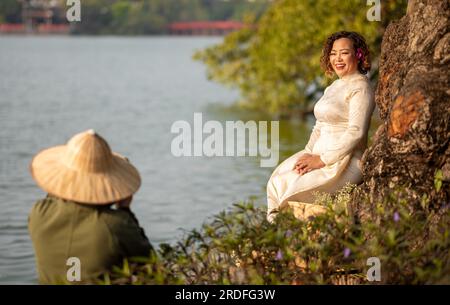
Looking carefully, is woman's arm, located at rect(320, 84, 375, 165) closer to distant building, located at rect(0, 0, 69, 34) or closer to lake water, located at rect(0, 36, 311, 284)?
lake water, located at rect(0, 36, 311, 284)

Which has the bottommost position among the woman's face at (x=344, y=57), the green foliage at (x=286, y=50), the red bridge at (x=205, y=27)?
the red bridge at (x=205, y=27)

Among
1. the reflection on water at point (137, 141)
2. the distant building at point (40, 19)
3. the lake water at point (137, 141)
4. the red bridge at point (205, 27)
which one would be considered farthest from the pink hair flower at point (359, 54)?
the distant building at point (40, 19)

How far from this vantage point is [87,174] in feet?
20.0

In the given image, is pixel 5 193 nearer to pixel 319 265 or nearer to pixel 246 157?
pixel 246 157

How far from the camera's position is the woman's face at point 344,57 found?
8.41 metres

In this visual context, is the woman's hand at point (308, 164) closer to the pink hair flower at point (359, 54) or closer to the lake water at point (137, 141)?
the lake water at point (137, 141)

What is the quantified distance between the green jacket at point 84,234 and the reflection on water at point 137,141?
6064 mm

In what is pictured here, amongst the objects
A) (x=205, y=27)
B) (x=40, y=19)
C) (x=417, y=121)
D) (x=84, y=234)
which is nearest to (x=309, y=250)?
(x=417, y=121)

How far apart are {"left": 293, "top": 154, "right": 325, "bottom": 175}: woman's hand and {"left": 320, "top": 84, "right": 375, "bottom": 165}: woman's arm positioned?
0.11 m
